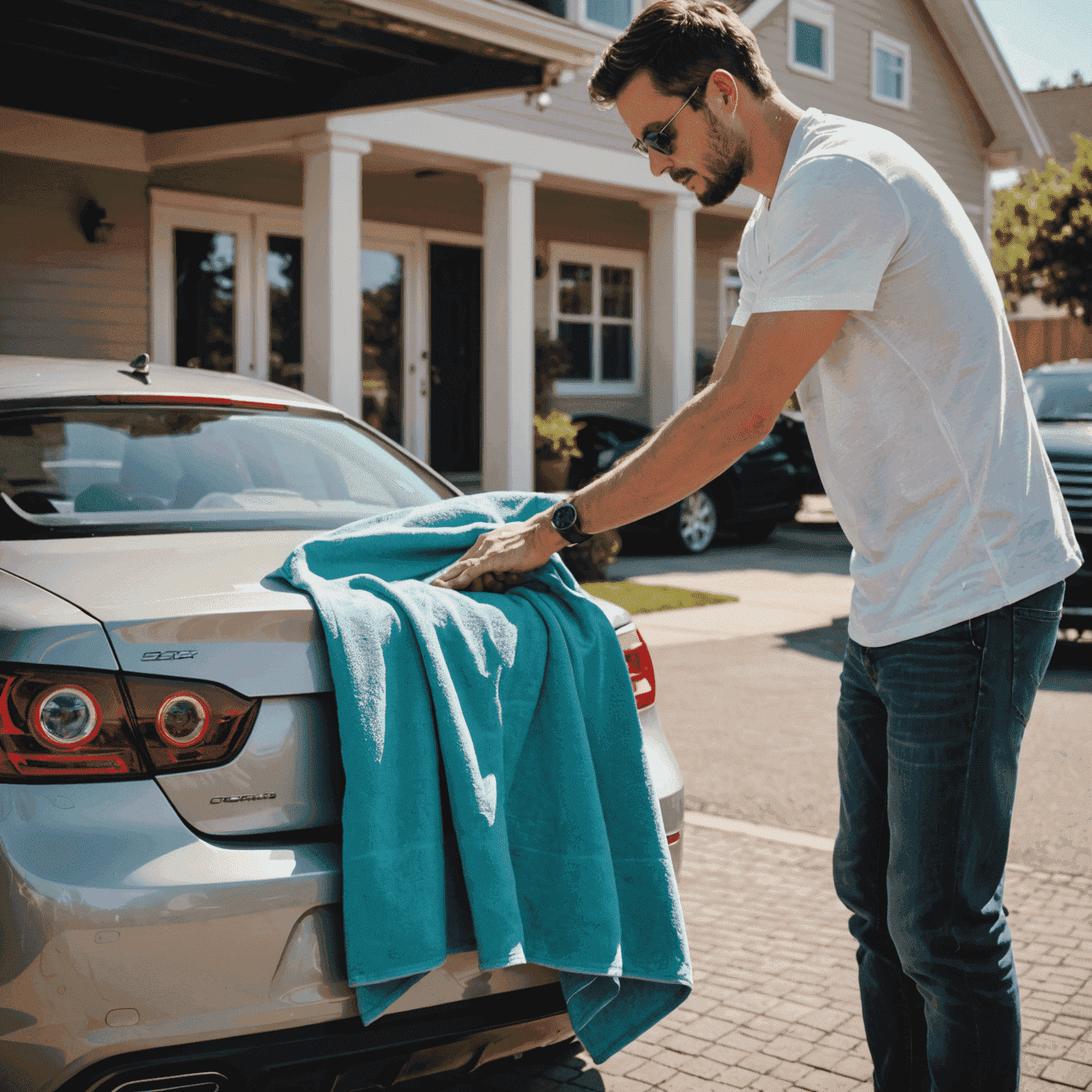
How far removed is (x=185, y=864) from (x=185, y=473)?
5.06 feet

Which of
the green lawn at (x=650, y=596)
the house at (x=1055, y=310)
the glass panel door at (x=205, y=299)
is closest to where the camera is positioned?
the green lawn at (x=650, y=596)

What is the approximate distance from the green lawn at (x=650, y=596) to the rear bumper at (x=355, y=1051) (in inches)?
276

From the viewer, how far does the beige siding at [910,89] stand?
1694cm

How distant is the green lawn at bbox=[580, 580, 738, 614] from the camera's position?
385 inches

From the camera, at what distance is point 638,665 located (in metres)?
2.80

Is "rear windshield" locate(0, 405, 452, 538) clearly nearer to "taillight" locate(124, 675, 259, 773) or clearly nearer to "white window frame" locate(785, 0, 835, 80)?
"taillight" locate(124, 675, 259, 773)

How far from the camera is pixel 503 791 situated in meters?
2.31

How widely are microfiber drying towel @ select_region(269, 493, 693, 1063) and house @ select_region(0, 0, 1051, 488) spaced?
6.30 metres

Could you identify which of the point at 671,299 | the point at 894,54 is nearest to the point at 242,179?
the point at 671,299

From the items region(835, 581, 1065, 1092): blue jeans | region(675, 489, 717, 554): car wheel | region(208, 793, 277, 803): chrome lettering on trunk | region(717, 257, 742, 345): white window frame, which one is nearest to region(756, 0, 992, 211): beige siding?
region(717, 257, 742, 345): white window frame

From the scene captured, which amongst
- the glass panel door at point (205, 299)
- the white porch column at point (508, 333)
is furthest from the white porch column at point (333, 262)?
the glass panel door at point (205, 299)

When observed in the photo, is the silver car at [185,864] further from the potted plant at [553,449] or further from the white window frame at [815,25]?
the white window frame at [815,25]

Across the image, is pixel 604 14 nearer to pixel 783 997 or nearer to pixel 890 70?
pixel 890 70

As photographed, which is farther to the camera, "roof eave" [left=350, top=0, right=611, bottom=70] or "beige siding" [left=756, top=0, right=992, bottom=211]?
"beige siding" [left=756, top=0, right=992, bottom=211]
